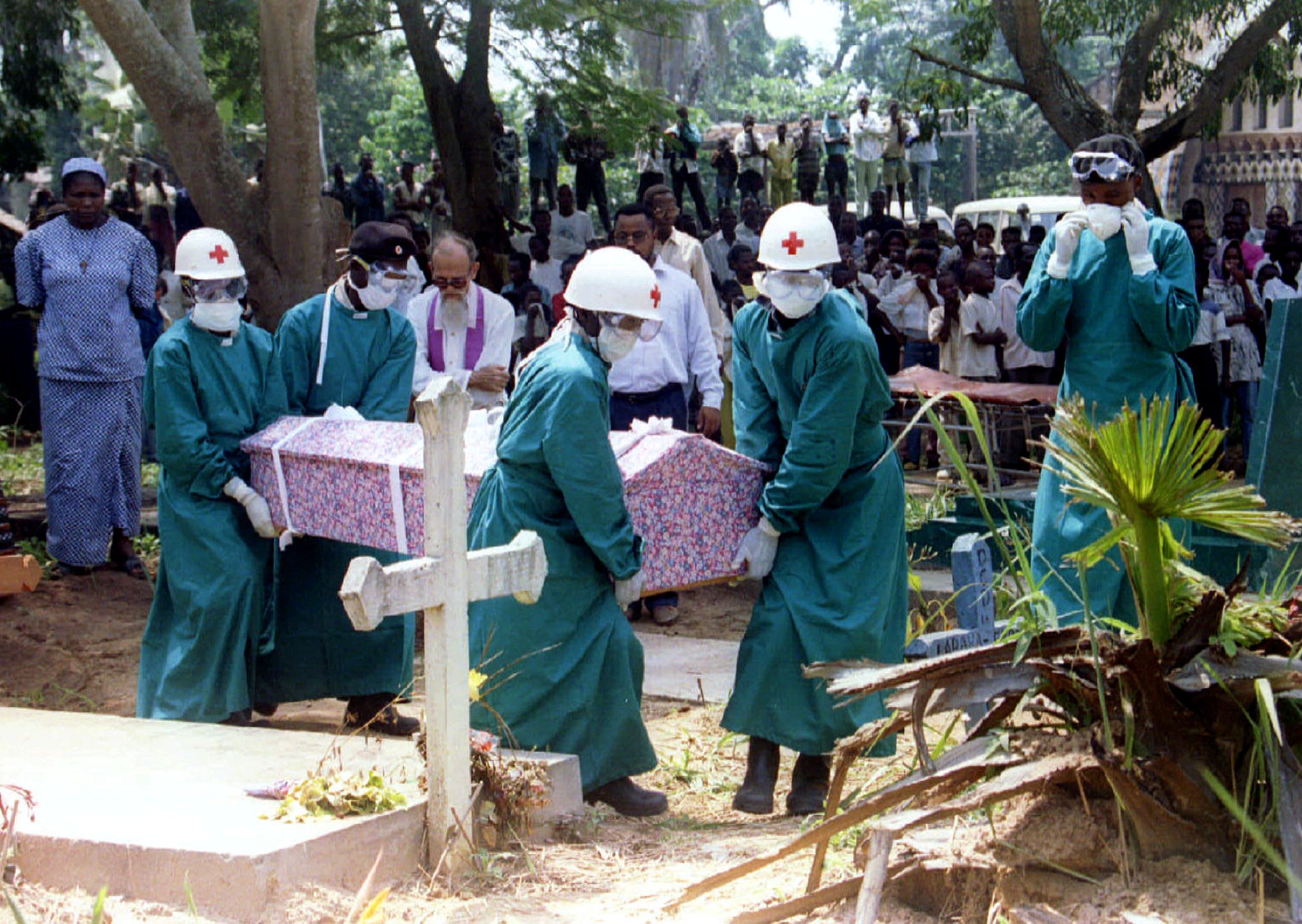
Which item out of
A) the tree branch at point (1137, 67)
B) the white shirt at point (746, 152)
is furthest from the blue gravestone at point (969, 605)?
the white shirt at point (746, 152)

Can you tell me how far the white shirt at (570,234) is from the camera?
15539mm

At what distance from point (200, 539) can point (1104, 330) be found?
309 centimetres

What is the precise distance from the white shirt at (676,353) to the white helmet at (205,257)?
2176 millimetres

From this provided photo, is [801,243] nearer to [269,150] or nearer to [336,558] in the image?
[336,558]

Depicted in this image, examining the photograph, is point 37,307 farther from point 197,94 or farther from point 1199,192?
point 1199,192

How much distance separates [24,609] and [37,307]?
1591 millimetres

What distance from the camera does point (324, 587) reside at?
6.00 meters

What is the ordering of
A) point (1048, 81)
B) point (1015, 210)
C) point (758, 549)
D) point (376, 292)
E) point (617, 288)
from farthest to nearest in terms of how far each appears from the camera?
point (1015, 210)
point (1048, 81)
point (376, 292)
point (758, 549)
point (617, 288)

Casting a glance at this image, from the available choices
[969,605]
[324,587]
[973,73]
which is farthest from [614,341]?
[973,73]

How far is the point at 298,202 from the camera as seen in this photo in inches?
353

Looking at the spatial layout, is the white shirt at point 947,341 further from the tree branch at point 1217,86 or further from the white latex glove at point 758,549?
the white latex glove at point 758,549

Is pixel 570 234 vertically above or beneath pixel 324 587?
above

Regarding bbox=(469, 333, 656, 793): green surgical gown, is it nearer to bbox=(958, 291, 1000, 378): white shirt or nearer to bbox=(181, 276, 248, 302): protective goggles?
bbox=(181, 276, 248, 302): protective goggles

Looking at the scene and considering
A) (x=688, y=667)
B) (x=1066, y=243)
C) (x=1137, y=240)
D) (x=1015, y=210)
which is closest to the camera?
(x=1137, y=240)
